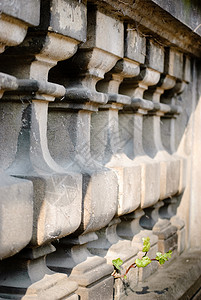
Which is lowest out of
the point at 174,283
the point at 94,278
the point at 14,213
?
the point at 174,283

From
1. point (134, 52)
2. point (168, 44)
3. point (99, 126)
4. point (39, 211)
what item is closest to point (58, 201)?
point (39, 211)

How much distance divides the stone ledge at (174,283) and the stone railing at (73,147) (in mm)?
75

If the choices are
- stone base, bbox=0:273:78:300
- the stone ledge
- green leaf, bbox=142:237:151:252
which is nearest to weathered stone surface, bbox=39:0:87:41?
stone base, bbox=0:273:78:300

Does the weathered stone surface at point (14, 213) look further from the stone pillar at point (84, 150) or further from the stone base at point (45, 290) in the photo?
the stone pillar at point (84, 150)

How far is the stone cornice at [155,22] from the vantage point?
9.95 ft

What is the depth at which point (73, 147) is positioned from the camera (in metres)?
2.93

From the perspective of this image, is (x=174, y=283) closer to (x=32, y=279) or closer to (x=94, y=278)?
(x=94, y=278)

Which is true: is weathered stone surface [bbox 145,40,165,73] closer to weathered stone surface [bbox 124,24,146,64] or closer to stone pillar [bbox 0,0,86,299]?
weathered stone surface [bbox 124,24,146,64]

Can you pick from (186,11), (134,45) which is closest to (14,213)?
(134,45)

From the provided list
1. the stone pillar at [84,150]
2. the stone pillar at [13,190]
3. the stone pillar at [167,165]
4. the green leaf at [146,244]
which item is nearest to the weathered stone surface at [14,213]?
the stone pillar at [13,190]

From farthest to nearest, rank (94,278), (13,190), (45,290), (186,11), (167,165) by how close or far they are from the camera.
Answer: (167,165) < (186,11) < (94,278) < (45,290) < (13,190)

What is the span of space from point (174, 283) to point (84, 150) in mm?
1188

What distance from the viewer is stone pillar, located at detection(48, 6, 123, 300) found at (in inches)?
113

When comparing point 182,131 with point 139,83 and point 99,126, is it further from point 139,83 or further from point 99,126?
point 99,126
